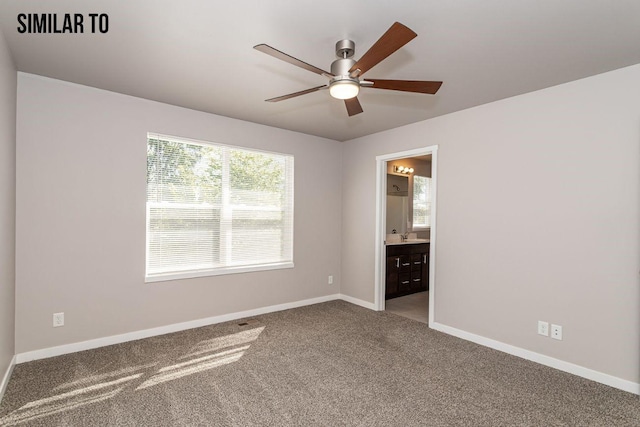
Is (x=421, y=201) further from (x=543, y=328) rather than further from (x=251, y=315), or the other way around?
(x=251, y=315)

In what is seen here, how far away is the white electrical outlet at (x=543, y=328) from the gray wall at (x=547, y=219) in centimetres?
4

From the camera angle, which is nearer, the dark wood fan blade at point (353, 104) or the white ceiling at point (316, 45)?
the white ceiling at point (316, 45)

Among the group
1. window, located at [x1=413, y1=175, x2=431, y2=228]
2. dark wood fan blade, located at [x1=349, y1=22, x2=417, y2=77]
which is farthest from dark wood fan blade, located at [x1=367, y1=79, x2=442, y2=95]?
window, located at [x1=413, y1=175, x2=431, y2=228]

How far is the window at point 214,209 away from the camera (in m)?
3.64

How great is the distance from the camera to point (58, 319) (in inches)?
120

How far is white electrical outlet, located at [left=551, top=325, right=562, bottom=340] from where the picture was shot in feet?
9.61

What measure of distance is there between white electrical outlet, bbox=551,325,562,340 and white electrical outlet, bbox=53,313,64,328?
14.5 feet

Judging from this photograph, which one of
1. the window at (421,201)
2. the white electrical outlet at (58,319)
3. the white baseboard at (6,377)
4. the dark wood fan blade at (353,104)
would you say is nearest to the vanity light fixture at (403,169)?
the window at (421,201)

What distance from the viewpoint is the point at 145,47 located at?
7.97 feet

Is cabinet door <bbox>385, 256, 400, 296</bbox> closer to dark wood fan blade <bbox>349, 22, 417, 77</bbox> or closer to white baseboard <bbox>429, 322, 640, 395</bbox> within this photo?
white baseboard <bbox>429, 322, 640, 395</bbox>

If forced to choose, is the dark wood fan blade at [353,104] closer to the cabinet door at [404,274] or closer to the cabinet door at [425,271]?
the cabinet door at [404,274]

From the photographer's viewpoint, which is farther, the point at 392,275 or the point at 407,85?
the point at 392,275

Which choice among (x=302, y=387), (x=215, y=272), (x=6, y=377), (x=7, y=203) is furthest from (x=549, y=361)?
(x=7, y=203)

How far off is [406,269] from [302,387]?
327 cm
